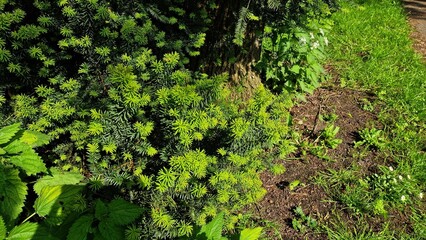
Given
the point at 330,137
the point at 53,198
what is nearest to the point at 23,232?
the point at 53,198

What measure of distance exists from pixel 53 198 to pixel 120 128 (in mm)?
492

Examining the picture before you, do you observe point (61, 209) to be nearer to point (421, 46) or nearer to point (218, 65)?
point (218, 65)

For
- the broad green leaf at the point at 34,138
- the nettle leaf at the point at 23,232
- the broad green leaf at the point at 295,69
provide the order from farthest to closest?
the broad green leaf at the point at 295,69
the broad green leaf at the point at 34,138
the nettle leaf at the point at 23,232

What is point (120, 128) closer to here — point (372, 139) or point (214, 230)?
point (214, 230)

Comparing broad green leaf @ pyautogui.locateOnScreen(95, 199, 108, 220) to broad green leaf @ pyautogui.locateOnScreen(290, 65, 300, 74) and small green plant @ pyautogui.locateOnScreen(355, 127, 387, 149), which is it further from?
small green plant @ pyautogui.locateOnScreen(355, 127, 387, 149)

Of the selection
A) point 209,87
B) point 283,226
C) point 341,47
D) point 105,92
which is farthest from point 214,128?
point 341,47

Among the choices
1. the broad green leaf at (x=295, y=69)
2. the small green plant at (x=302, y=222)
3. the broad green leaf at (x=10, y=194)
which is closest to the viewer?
the broad green leaf at (x=10, y=194)

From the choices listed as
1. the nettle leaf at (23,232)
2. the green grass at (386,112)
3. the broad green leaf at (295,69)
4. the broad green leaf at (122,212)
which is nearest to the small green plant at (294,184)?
the green grass at (386,112)

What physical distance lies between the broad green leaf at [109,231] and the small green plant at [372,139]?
2.70 metres

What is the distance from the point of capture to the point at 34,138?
2.04 m

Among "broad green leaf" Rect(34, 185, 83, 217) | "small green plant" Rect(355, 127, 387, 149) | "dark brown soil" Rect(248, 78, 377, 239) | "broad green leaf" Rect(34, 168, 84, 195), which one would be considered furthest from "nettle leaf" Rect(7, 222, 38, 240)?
"small green plant" Rect(355, 127, 387, 149)

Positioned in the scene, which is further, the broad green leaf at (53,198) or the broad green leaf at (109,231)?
the broad green leaf at (53,198)

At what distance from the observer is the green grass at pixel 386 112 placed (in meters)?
3.05

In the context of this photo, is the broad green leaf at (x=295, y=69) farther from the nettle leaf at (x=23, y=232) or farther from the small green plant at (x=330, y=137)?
the nettle leaf at (x=23, y=232)
